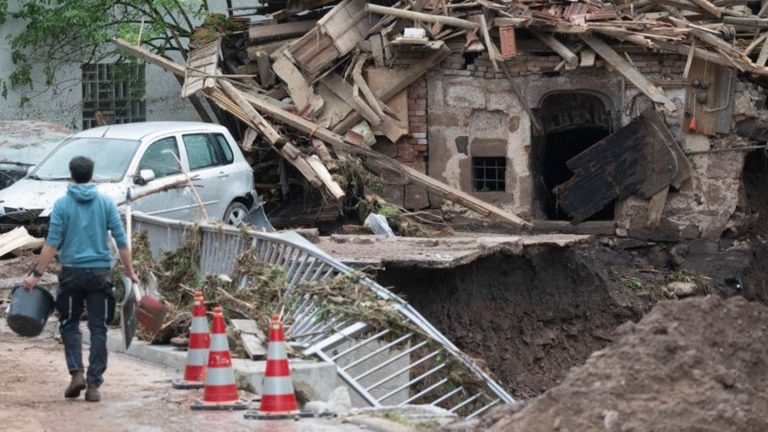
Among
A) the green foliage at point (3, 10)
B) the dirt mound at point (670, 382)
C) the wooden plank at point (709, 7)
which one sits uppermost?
the wooden plank at point (709, 7)

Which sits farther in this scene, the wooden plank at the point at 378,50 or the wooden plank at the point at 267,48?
the wooden plank at the point at 267,48

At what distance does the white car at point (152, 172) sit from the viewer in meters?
17.3

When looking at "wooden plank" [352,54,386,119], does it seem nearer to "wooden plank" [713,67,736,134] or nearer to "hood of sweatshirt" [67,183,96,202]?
"wooden plank" [713,67,736,134]

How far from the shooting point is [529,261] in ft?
59.0

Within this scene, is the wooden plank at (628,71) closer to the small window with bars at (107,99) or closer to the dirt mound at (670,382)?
the small window with bars at (107,99)

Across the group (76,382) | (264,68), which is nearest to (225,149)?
(264,68)

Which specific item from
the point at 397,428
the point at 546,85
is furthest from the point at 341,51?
the point at 397,428

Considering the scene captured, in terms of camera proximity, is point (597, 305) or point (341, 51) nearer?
point (597, 305)

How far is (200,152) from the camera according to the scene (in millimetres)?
18969

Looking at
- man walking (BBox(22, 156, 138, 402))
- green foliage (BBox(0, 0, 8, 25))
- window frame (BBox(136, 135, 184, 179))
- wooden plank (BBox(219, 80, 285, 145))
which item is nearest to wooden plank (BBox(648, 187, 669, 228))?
wooden plank (BBox(219, 80, 285, 145))

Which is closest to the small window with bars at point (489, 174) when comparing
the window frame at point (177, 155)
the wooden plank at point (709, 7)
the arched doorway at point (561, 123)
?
the arched doorway at point (561, 123)

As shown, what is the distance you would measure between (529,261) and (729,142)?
13.9 ft

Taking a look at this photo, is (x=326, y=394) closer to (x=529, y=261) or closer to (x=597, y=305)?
(x=529, y=261)

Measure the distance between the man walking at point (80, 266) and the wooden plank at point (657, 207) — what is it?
1205 cm
